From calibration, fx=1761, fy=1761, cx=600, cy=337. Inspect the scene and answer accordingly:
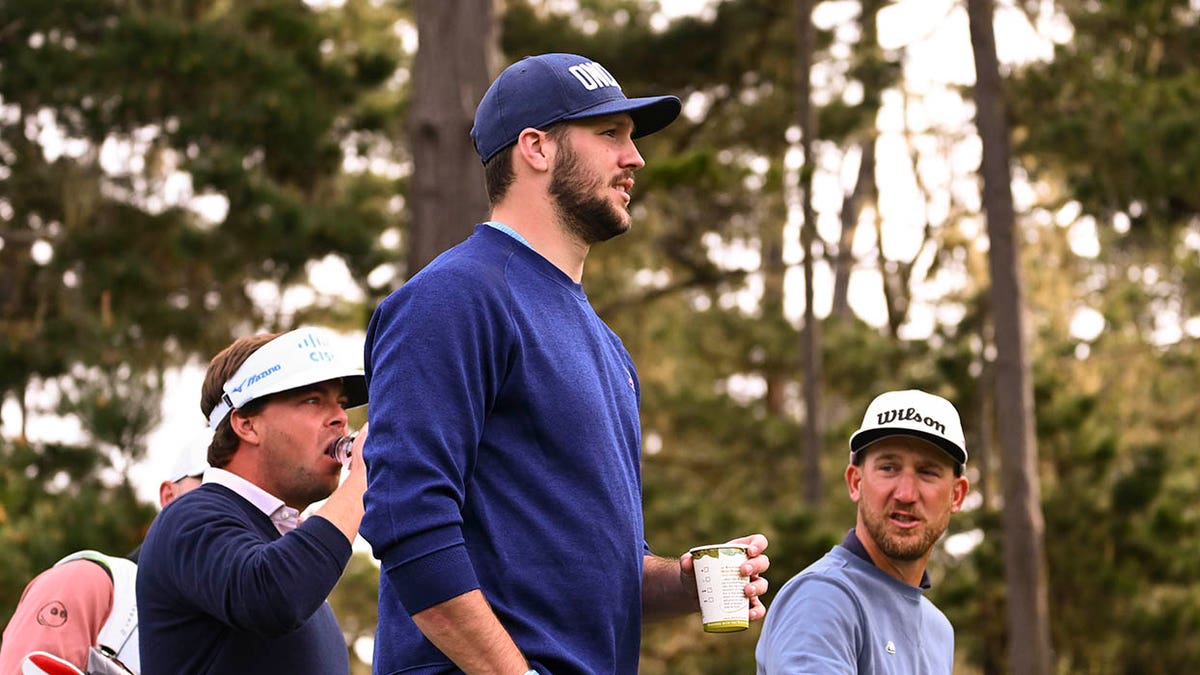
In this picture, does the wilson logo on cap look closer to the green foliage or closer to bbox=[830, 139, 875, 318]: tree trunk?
the green foliage

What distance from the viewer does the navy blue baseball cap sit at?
3215 millimetres

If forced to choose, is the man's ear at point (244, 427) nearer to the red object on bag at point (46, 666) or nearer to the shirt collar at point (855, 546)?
the red object on bag at point (46, 666)

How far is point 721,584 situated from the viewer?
3260mm

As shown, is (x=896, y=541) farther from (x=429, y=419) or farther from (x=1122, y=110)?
(x=1122, y=110)

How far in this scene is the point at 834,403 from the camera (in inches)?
1163

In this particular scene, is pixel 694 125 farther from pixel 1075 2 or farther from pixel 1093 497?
Result: pixel 1093 497

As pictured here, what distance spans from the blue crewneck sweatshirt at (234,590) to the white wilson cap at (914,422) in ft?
5.21

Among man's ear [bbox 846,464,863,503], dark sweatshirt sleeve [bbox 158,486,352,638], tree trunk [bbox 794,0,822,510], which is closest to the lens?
dark sweatshirt sleeve [bbox 158,486,352,638]

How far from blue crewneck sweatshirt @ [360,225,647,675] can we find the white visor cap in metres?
0.79

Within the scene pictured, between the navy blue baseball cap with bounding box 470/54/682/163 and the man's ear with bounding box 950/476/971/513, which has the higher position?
the navy blue baseball cap with bounding box 470/54/682/163

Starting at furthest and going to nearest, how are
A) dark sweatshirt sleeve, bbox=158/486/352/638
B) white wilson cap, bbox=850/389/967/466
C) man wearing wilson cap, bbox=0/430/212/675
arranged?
white wilson cap, bbox=850/389/967/466 → man wearing wilson cap, bbox=0/430/212/675 → dark sweatshirt sleeve, bbox=158/486/352/638

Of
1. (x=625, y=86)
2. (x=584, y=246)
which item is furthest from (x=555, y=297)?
(x=625, y=86)

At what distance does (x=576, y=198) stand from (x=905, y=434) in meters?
1.74

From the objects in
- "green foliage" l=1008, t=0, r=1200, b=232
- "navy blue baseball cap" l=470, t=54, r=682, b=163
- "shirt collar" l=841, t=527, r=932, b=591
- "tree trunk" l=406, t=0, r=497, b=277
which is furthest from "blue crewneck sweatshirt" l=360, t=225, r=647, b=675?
"green foliage" l=1008, t=0, r=1200, b=232
